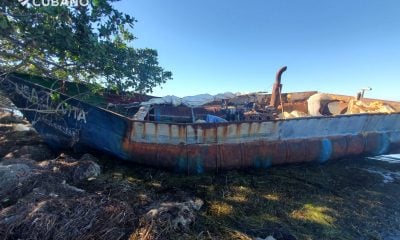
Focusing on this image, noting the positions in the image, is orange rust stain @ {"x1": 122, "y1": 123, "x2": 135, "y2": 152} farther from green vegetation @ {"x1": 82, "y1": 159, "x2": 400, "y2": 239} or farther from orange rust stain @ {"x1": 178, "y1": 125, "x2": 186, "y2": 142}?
orange rust stain @ {"x1": 178, "y1": 125, "x2": 186, "y2": 142}

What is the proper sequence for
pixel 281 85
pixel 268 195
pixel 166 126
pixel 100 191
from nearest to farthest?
pixel 100 191 < pixel 268 195 < pixel 166 126 < pixel 281 85

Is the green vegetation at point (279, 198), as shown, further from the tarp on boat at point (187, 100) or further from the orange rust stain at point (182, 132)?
the tarp on boat at point (187, 100)

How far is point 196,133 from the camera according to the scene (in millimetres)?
7051

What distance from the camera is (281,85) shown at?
10.6 metres

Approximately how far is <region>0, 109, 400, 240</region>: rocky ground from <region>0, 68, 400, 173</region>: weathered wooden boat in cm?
45

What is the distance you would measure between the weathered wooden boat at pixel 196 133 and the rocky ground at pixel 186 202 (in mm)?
447

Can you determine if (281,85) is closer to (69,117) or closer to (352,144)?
(352,144)

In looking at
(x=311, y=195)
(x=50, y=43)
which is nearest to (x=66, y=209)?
(x=50, y=43)

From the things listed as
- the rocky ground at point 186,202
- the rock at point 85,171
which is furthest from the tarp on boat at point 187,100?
the rock at point 85,171

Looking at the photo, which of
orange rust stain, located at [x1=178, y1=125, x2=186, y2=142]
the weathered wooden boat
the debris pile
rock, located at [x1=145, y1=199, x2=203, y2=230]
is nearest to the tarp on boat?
the weathered wooden boat

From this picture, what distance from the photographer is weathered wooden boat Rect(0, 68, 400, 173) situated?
6906mm

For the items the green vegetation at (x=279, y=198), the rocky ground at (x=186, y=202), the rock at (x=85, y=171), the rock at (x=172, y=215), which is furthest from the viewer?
the rock at (x=85, y=171)

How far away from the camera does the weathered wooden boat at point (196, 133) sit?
6.91 meters

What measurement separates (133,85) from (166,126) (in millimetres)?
1461
